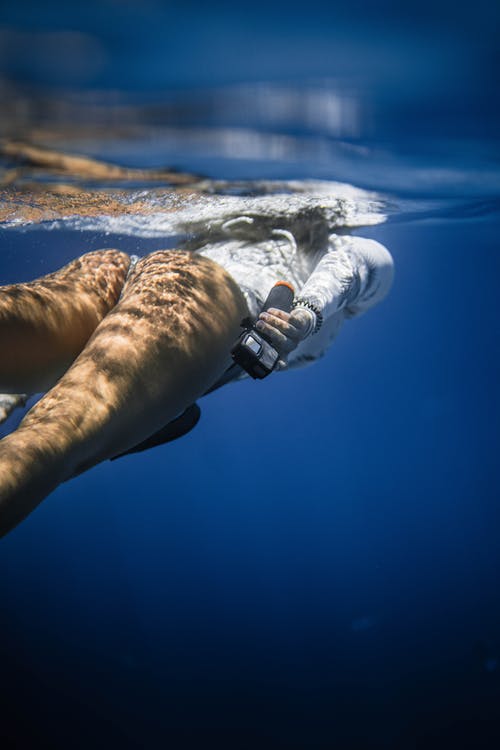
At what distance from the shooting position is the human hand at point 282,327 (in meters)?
3.02

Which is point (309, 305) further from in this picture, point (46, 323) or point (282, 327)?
point (46, 323)

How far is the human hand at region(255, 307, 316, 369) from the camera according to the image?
9.90 ft

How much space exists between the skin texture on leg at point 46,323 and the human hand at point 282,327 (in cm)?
138

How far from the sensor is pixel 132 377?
2498 millimetres

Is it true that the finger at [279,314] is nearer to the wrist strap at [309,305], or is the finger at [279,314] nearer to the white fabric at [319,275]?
the wrist strap at [309,305]

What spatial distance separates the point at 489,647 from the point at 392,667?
360 centimetres

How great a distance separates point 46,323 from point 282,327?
1623mm

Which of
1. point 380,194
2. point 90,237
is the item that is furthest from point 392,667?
point 90,237

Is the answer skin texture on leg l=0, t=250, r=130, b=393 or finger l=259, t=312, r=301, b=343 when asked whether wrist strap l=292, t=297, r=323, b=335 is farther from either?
skin texture on leg l=0, t=250, r=130, b=393

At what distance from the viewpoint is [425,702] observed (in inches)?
573

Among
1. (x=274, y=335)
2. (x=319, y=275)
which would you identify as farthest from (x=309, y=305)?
(x=319, y=275)

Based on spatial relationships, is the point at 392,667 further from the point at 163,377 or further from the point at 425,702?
the point at 163,377

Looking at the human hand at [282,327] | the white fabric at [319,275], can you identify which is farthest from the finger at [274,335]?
the white fabric at [319,275]

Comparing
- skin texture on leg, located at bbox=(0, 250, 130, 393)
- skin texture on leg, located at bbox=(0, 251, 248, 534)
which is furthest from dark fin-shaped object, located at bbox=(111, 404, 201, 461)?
skin texture on leg, located at bbox=(0, 250, 130, 393)
